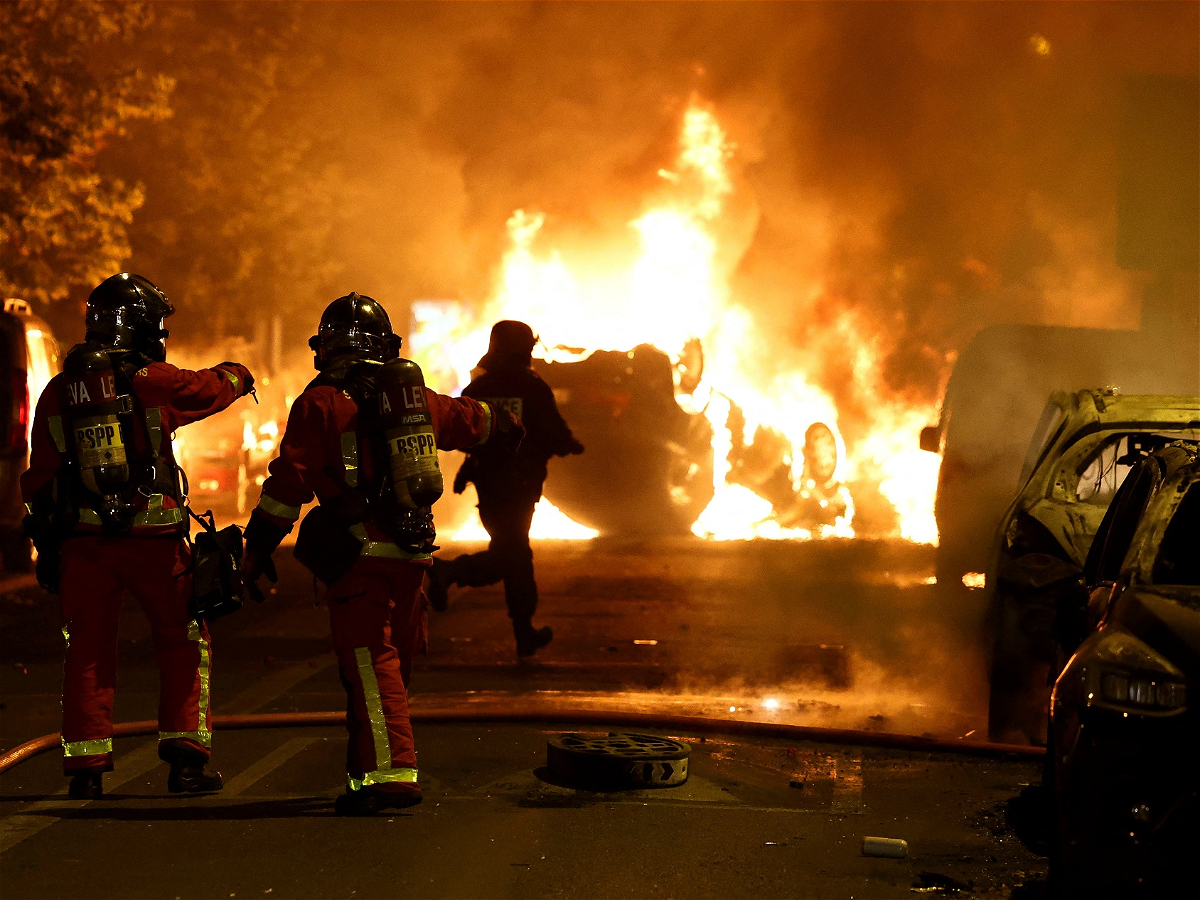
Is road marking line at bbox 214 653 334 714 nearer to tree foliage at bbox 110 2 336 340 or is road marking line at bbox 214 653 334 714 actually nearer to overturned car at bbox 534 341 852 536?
overturned car at bbox 534 341 852 536

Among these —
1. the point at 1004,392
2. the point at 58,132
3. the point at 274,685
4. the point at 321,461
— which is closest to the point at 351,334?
the point at 321,461

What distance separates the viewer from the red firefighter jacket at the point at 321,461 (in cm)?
589

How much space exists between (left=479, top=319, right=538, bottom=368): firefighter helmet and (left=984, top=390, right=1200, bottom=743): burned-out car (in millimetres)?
3350

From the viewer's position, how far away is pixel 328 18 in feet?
119

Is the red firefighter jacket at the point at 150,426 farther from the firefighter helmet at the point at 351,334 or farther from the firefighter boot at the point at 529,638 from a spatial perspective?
the firefighter boot at the point at 529,638

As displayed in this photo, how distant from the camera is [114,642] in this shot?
20.2 ft

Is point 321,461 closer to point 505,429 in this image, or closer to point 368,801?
point 505,429

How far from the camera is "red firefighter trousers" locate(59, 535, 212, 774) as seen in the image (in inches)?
236

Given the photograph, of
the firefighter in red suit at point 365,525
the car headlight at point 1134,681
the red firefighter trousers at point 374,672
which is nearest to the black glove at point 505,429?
the firefighter in red suit at point 365,525

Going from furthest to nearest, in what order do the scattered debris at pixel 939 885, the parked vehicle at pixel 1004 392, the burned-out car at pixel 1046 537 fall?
the parked vehicle at pixel 1004 392 < the burned-out car at pixel 1046 537 < the scattered debris at pixel 939 885

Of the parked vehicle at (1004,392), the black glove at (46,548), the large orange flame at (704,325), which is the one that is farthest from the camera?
the large orange flame at (704,325)

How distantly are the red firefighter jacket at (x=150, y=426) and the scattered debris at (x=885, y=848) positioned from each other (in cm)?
266

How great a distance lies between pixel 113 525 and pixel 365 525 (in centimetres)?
88

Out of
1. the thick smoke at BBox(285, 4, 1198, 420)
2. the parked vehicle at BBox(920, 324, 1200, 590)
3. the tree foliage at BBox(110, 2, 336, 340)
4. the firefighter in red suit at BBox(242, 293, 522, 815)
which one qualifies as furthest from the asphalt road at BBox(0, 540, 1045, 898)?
the tree foliage at BBox(110, 2, 336, 340)
